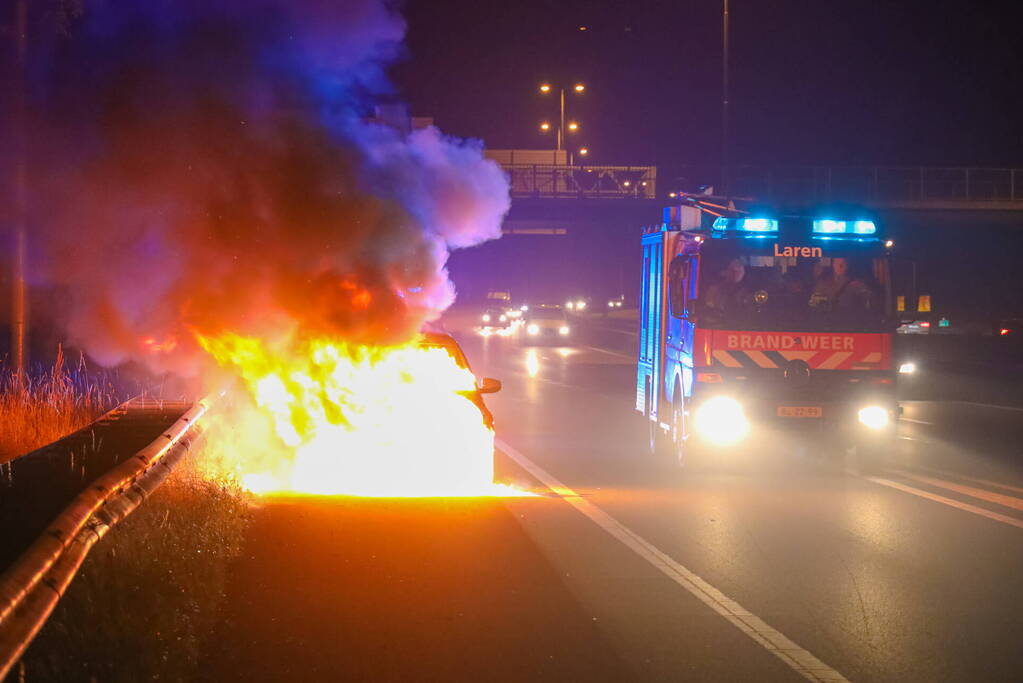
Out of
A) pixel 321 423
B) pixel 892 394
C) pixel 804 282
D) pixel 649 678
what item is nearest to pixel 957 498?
pixel 892 394

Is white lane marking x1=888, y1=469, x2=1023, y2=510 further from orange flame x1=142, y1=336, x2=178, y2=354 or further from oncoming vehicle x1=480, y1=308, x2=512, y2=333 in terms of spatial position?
oncoming vehicle x1=480, y1=308, x2=512, y2=333

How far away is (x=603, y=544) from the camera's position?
32.6 ft

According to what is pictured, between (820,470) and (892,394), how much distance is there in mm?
1198

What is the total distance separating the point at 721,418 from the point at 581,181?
49.0m

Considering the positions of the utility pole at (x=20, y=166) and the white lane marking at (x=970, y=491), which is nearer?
the white lane marking at (x=970, y=491)

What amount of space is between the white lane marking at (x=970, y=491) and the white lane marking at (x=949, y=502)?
35 centimetres

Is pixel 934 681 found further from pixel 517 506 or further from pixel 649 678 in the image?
pixel 517 506

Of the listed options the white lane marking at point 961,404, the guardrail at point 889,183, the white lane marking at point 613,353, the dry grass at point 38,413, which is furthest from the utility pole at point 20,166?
the guardrail at point 889,183

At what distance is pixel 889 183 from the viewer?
5541cm

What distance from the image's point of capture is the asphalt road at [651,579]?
6582mm

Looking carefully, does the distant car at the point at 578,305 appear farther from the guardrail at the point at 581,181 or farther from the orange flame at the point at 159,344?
the orange flame at the point at 159,344

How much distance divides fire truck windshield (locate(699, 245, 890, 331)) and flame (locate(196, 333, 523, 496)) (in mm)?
3172

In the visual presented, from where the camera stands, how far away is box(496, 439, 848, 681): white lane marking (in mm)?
6512

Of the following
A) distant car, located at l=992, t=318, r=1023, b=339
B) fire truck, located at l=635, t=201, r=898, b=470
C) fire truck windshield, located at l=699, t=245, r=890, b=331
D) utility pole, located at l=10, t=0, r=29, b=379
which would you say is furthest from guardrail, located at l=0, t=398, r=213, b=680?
A: distant car, located at l=992, t=318, r=1023, b=339
